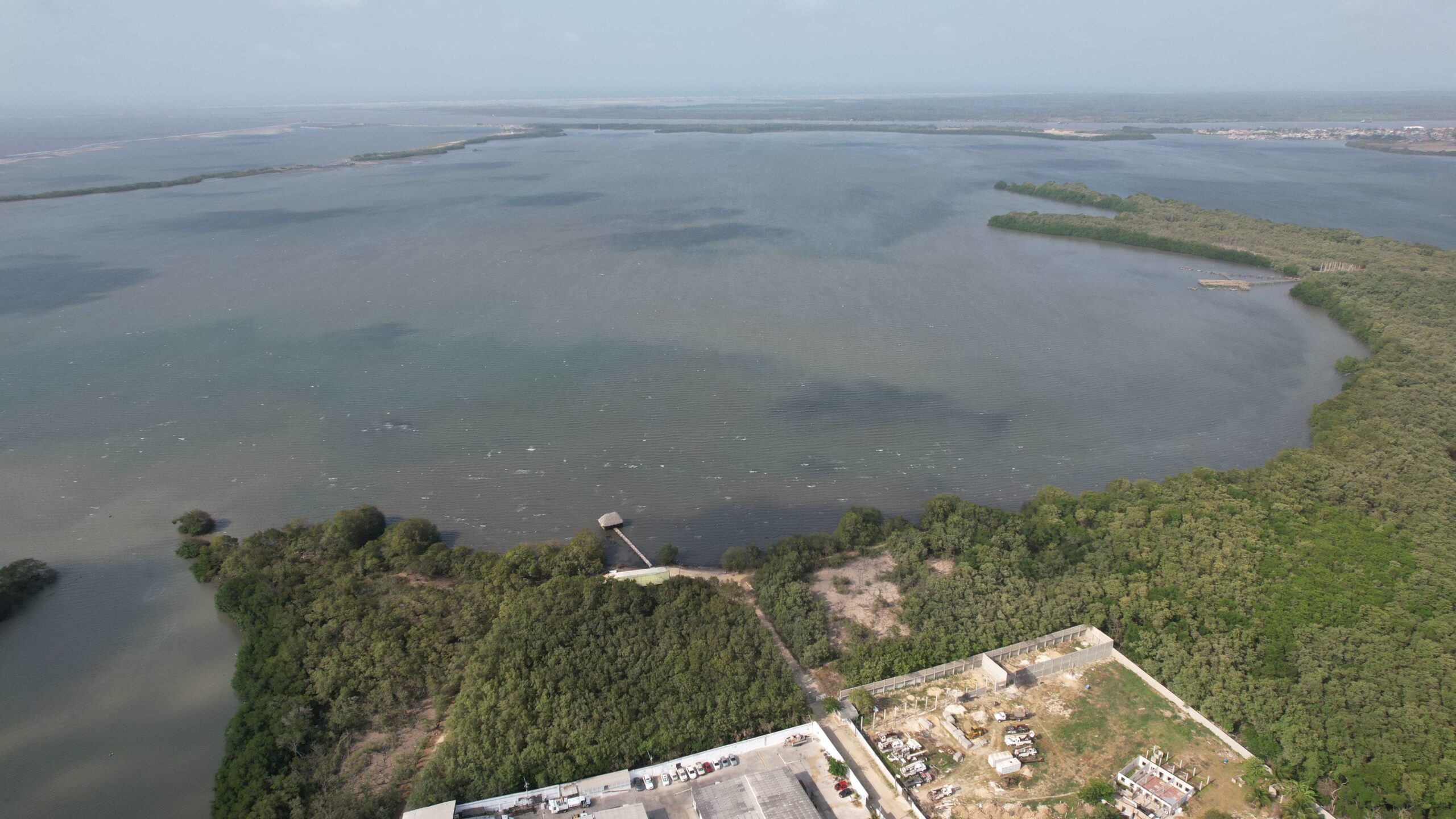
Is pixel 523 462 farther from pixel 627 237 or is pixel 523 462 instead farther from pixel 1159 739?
pixel 627 237

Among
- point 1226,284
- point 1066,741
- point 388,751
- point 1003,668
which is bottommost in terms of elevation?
point 388,751

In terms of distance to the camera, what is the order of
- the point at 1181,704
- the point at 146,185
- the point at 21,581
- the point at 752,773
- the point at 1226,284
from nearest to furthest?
1. the point at 752,773
2. the point at 1181,704
3. the point at 21,581
4. the point at 1226,284
5. the point at 146,185

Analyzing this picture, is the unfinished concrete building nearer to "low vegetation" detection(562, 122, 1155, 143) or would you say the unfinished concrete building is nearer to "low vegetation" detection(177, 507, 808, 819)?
"low vegetation" detection(177, 507, 808, 819)

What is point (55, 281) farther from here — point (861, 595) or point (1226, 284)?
point (1226, 284)

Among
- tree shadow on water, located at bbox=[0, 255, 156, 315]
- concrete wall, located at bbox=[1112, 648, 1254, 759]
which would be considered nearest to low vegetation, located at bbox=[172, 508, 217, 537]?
concrete wall, located at bbox=[1112, 648, 1254, 759]

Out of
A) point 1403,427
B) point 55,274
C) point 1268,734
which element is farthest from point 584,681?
point 55,274

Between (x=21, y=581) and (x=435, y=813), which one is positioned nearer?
(x=435, y=813)

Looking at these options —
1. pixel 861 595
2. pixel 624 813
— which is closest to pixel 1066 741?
pixel 861 595
